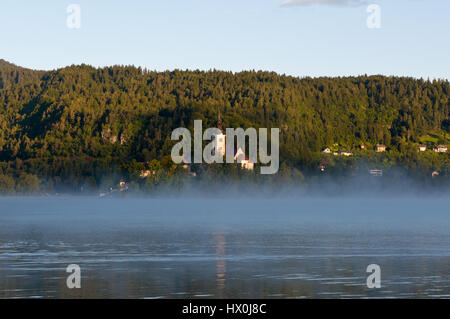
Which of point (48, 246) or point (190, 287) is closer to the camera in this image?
point (190, 287)

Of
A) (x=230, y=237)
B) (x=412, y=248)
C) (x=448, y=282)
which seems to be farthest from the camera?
(x=230, y=237)

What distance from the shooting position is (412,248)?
2429 inches

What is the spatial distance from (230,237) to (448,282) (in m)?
37.8

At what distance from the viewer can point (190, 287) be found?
1522 inches
